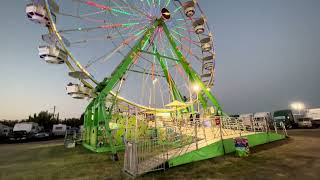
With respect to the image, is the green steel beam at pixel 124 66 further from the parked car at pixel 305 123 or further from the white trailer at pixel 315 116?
the white trailer at pixel 315 116

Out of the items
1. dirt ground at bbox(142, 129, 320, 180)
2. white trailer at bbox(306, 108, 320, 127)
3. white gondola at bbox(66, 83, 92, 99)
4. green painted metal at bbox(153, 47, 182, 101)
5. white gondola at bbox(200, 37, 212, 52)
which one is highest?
white gondola at bbox(200, 37, 212, 52)

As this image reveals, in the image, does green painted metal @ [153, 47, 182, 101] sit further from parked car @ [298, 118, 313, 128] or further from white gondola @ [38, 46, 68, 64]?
parked car @ [298, 118, 313, 128]

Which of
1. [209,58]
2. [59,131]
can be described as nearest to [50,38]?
[209,58]

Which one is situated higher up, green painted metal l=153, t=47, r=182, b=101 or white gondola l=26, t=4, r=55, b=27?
white gondola l=26, t=4, r=55, b=27

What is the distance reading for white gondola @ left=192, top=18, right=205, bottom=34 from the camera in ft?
62.4

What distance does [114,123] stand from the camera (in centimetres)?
1404

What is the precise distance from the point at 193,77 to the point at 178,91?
146 inches

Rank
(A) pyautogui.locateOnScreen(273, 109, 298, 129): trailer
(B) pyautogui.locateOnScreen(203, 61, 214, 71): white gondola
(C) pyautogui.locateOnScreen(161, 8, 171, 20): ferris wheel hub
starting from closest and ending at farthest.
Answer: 1. (C) pyautogui.locateOnScreen(161, 8, 171, 20): ferris wheel hub
2. (B) pyautogui.locateOnScreen(203, 61, 214, 71): white gondola
3. (A) pyautogui.locateOnScreen(273, 109, 298, 129): trailer

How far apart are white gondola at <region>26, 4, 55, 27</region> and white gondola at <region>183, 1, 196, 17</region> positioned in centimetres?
1282

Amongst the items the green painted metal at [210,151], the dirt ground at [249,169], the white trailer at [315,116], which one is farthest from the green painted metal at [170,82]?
the white trailer at [315,116]

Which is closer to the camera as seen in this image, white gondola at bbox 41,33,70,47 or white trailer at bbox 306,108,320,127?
white gondola at bbox 41,33,70,47

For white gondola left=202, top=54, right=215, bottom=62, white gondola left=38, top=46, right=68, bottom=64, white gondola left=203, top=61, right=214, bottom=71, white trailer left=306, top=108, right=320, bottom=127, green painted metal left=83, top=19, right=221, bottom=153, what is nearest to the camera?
white gondola left=38, top=46, right=68, bottom=64

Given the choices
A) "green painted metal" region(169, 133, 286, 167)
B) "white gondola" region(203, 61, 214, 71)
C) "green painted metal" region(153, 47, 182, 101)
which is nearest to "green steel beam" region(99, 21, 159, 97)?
"green painted metal" region(153, 47, 182, 101)

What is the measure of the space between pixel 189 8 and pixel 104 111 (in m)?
13.7
